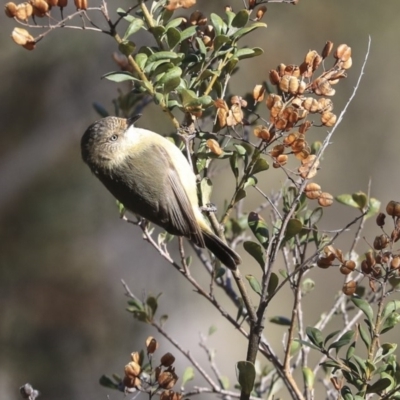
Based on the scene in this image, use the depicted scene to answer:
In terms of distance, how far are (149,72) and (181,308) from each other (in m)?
4.48

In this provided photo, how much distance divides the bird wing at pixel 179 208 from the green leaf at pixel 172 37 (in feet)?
2.43

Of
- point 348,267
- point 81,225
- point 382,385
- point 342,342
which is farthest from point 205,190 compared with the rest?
point 81,225

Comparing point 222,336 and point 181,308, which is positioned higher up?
point 181,308

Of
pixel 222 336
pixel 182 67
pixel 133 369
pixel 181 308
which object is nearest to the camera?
pixel 133 369

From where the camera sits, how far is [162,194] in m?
2.52

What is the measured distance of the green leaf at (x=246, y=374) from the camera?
146 cm

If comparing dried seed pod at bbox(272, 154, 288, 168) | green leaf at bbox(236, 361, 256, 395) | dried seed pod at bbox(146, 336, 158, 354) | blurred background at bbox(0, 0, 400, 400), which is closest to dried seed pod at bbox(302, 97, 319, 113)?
dried seed pod at bbox(272, 154, 288, 168)

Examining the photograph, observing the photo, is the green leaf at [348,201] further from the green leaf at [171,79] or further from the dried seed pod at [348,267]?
the green leaf at [171,79]

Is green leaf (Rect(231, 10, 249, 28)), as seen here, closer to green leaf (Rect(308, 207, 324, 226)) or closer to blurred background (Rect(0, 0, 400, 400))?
green leaf (Rect(308, 207, 324, 226))

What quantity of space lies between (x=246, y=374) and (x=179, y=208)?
1.03 m

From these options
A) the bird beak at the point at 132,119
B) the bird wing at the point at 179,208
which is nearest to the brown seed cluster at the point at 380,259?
the bird wing at the point at 179,208

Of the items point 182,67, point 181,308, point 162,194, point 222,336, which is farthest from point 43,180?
point 182,67

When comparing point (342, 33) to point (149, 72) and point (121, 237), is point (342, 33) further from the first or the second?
point (149, 72)

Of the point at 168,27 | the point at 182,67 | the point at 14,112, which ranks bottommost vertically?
the point at 14,112
